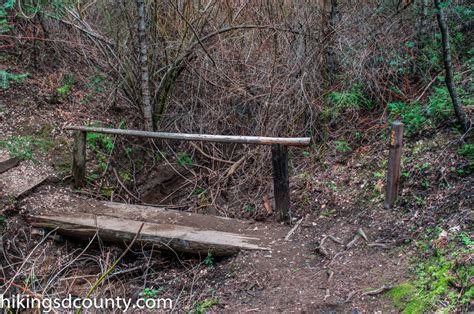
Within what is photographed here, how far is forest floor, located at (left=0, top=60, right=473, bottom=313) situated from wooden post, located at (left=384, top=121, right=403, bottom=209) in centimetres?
12

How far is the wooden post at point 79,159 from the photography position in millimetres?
5812

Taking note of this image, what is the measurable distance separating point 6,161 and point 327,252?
14.6 ft

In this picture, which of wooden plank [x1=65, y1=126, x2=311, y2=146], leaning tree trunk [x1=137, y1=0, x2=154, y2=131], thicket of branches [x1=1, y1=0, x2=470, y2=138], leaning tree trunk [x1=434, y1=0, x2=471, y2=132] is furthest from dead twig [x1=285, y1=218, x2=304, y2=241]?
leaning tree trunk [x1=137, y1=0, x2=154, y2=131]

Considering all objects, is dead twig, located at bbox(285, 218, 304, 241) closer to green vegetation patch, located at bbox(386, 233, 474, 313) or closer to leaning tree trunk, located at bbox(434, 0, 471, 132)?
green vegetation patch, located at bbox(386, 233, 474, 313)

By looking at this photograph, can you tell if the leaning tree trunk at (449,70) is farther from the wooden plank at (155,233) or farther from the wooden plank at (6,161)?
the wooden plank at (6,161)

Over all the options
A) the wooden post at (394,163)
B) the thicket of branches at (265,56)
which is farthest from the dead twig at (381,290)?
the thicket of branches at (265,56)

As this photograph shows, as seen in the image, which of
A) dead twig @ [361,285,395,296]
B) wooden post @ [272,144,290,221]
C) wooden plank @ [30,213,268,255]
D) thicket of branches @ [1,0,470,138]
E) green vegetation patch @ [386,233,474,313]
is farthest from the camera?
thicket of branches @ [1,0,470,138]

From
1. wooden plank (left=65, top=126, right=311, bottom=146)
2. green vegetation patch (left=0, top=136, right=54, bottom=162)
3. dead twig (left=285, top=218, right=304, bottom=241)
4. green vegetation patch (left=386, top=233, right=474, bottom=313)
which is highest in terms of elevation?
wooden plank (left=65, top=126, right=311, bottom=146)

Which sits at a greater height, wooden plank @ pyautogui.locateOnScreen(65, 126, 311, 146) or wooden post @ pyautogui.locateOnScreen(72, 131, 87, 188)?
wooden plank @ pyautogui.locateOnScreen(65, 126, 311, 146)

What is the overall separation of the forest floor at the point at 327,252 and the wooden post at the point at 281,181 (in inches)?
6.7

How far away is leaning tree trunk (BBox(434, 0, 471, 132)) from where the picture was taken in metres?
4.25

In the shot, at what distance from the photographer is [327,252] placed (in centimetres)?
416

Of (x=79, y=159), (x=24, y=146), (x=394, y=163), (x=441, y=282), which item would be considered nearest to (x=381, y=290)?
(x=441, y=282)

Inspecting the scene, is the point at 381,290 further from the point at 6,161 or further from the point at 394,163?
the point at 6,161
